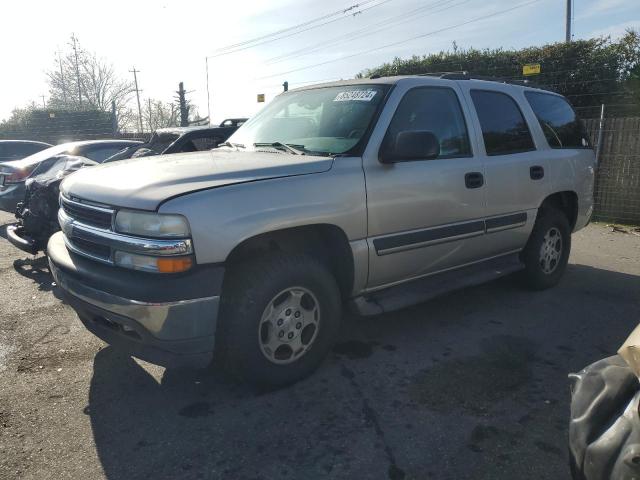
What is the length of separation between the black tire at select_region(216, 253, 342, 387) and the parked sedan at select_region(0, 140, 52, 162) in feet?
39.0

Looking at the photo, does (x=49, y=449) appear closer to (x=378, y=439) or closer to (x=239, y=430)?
(x=239, y=430)

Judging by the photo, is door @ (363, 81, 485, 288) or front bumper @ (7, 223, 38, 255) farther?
front bumper @ (7, 223, 38, 255)

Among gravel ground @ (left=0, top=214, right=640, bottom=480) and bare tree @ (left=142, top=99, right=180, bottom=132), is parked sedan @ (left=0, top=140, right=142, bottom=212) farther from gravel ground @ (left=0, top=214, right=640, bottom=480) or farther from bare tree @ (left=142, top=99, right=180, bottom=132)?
bare tree @ (left=142, top=99, right=180, bottom=132)

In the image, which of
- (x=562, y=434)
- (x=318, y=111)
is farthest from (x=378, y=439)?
(x=318, y=111)

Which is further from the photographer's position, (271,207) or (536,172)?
(536,172)

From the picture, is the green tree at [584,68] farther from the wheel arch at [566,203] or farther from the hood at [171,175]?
the hood at [171,175]

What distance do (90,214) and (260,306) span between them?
1.16 meters

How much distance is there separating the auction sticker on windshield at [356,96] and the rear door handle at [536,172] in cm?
182

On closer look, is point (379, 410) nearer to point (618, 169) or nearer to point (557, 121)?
point (557, 121)

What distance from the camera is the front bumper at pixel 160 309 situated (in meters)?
2.75

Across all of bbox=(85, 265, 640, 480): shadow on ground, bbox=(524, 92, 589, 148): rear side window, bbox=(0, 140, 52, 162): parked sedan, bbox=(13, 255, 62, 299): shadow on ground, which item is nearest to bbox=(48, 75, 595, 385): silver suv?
bbox=(524, 92, 589, 148): rear side window

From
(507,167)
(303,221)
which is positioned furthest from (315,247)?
(507,167)

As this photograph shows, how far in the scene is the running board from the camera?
146 inches

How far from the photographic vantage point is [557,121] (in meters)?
5.42
